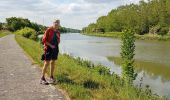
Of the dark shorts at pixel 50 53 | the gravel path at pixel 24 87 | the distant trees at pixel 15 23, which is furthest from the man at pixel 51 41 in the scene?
the distant trees at pixel 15 23

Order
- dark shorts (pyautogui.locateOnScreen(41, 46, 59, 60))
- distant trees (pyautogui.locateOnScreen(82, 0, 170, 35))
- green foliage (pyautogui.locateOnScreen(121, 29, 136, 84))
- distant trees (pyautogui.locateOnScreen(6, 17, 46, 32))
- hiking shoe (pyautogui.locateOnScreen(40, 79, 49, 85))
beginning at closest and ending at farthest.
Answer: dark shorts (pyautogui.locateOnScreen(41, 46, 59, 60)), hiking shoe (pyautogui.locateOnScreen(40, 79, 49, 85)), green foliage (pyautogui.locateOnScreen(121, 29, 136, 84)), distant trees (pyautogui.locateOnScreen(82, 0, 170, 35)), distant trees (pyautogui.locateOnScreen(6, 17, 46, 32))

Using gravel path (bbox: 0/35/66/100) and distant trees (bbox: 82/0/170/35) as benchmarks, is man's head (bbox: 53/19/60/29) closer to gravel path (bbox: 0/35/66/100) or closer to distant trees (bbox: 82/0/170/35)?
gravel path (bbox: 0/35/66/100)

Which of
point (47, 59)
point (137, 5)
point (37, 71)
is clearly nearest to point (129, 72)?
point (37, 71)

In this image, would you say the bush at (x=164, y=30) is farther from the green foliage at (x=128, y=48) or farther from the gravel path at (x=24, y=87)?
the gravel path at (x=24, y=87)

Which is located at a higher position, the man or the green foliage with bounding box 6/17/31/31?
the man

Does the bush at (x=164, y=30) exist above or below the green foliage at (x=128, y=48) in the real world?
below

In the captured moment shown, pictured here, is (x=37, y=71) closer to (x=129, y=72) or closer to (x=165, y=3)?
(x=129, y=72)

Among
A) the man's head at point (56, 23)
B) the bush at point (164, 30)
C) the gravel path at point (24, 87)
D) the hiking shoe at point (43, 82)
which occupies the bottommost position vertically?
the bush at point (164, 30)

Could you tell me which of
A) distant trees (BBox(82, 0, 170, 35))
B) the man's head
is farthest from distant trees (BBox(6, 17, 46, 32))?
the man's head

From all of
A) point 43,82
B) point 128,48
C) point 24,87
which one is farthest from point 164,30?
point 24,87

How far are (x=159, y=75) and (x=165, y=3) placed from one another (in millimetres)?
84378

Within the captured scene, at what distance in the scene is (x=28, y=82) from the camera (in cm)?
1196

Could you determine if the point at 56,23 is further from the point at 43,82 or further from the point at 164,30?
the point at 164,30

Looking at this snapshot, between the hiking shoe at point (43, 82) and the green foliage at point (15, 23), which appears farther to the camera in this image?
the green foliage at point (15, 23)
